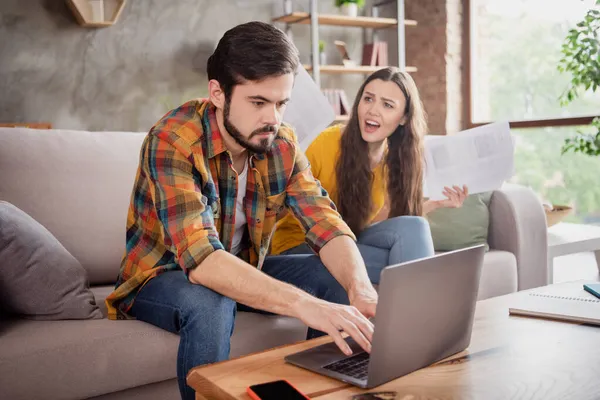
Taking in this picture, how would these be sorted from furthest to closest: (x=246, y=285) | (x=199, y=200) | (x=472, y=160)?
(x=472, y=160) < (x=199, y=200) < (x=246, y=285)

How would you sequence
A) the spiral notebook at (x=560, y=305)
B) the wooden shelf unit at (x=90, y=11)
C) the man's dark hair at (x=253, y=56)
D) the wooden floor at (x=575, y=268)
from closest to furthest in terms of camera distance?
the spiral notebook at (x=560, y=305), the man's dark hair at (x=253, y=56), the wooden floor at (x=575, y=268), the wooden shelf unit at (x=90, y=11)

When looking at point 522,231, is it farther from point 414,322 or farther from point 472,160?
point 414,322

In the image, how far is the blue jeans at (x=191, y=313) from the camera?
1.17 meters

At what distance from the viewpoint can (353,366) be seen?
0.94 m

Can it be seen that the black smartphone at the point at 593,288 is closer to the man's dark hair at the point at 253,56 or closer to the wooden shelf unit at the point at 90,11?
the man's dark hair at the point at 253,56

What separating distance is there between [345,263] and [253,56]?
47 cm

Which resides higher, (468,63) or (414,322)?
(468,63)

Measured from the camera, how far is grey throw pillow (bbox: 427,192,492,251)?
7.54 ft

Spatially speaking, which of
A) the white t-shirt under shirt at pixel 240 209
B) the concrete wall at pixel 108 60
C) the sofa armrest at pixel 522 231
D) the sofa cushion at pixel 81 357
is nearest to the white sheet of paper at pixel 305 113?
the white t-shirt under shirt at pixel 240 209

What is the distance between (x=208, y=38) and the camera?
4.38m

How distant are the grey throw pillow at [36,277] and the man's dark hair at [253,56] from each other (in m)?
0.53

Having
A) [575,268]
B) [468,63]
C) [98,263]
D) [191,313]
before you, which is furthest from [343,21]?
[191,313]

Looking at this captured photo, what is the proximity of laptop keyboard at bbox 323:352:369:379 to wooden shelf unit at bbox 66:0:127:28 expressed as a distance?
330 cm

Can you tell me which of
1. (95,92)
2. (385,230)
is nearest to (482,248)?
(385,230)
